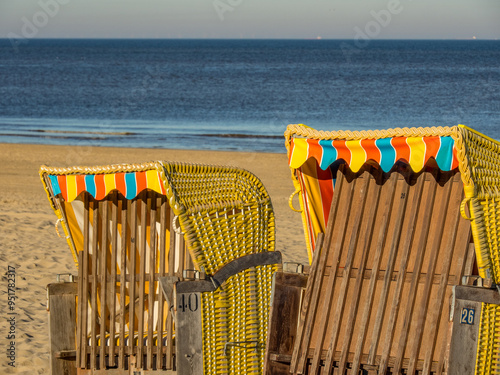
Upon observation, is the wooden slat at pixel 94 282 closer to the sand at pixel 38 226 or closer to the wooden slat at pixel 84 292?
the wooden slat at pixel 84 292

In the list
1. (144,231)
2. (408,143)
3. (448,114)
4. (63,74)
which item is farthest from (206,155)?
(63,74)

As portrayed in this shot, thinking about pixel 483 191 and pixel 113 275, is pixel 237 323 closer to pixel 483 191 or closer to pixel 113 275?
pixel 113 275

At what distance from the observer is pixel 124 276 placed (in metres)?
4.24

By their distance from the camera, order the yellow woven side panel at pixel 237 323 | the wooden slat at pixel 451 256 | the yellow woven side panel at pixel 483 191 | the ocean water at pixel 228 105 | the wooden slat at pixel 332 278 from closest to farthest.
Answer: the yellow woven side panel at pixel 483 191, the wooden slat at pixel 451 256, the wooden slat at pixel 332 278, the yellow woven side panel at pixel 237 323, the ocean water at pixel 228 105

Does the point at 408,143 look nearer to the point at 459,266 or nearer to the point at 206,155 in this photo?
the point at 459,266

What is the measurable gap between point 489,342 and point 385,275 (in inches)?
22.6

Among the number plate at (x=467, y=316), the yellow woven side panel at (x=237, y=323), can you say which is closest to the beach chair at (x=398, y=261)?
the number plate at (x=467, y=316)

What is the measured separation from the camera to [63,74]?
58.1 m

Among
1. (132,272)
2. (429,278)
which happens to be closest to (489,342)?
(429,278)

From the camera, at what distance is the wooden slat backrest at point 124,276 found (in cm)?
418

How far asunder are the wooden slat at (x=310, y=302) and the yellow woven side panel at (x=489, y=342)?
2.69 feet

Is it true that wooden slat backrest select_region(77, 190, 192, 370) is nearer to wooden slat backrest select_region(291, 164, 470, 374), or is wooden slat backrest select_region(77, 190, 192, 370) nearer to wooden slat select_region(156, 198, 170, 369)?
wooden slat select_region(156, 198, 170, 369)

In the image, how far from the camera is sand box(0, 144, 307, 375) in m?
5.72

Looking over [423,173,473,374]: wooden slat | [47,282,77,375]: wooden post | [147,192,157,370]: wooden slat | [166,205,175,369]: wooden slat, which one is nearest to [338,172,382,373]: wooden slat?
[423,173,473,374]: wooden slat
